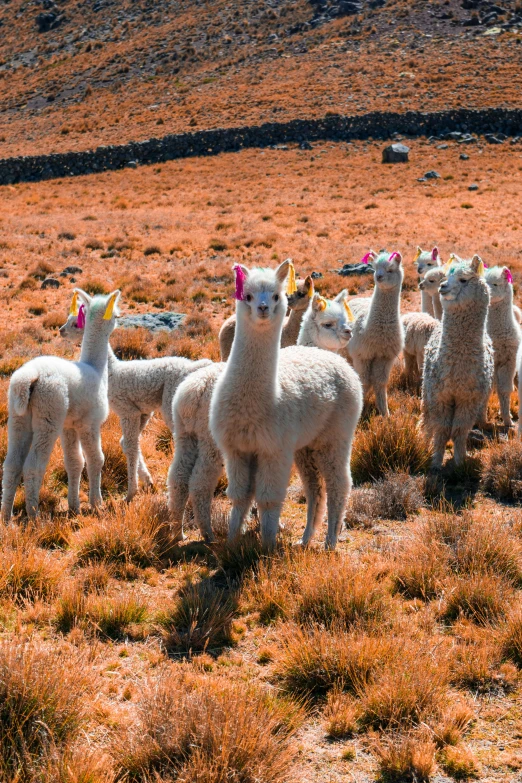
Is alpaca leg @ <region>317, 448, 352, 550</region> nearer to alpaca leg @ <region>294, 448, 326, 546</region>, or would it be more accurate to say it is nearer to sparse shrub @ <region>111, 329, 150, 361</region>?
alpaca leg @ <region>294, 448, 326, 546</region>

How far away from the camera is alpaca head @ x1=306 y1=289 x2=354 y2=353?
24.0 ft

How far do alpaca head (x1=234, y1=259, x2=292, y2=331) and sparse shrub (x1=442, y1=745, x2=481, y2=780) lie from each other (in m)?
2.75

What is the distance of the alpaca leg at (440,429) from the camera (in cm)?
737

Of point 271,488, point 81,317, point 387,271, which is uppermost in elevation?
point 81,317

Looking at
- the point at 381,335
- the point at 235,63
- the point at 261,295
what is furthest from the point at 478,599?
the point at 235,63

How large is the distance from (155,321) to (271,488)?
9.43 m

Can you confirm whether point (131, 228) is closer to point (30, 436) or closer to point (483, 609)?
point (30, 436)

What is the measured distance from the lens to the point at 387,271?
902 cm

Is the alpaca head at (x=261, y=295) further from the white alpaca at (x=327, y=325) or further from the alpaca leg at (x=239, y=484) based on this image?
the white alpaca at (x=327, y=325)

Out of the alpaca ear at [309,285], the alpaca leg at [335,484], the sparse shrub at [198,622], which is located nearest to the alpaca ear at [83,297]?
the alpaca ear at [309,285]

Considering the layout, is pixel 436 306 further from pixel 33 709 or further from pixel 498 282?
pixel 33 709

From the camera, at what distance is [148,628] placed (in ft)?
14.4

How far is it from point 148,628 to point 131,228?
22905mm

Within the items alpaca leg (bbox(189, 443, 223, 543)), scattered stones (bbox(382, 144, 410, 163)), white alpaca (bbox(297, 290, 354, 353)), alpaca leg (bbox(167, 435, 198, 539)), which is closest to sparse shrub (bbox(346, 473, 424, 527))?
alpaca leg (bbox(189, 443, 223, 543))
